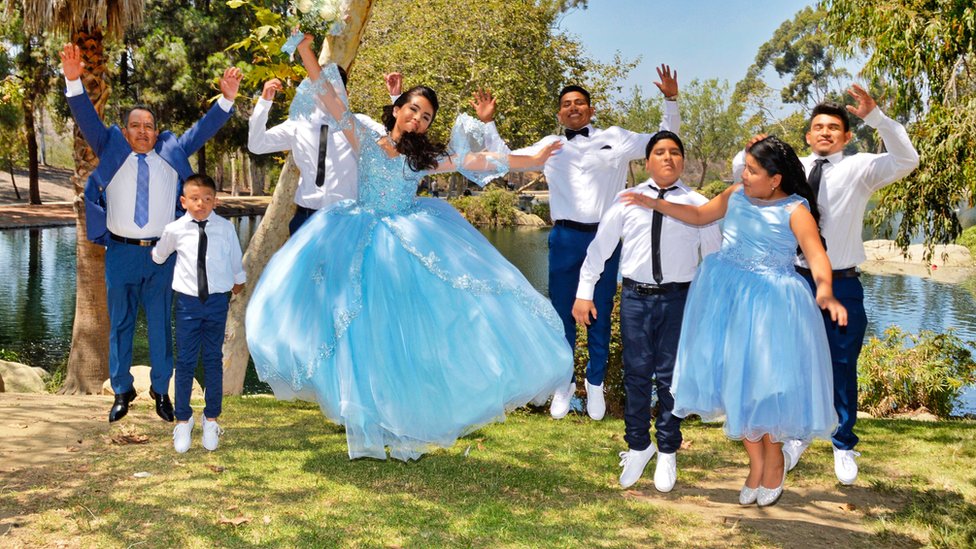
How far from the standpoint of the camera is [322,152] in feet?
25.1

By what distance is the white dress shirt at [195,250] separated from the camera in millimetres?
6750

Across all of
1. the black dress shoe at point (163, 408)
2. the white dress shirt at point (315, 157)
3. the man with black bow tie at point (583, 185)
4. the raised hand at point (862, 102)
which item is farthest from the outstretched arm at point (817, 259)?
the black dress shoe at point (163, 408)

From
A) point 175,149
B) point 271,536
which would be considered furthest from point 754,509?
point 175,149

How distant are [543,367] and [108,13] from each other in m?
9.72

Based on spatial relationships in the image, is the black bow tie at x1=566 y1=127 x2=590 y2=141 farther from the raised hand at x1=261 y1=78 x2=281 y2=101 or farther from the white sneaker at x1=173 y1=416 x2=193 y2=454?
the white sneaker at x1=173 y1=416 x2=193 y2=454

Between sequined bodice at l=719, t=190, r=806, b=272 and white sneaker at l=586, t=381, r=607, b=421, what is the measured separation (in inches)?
109

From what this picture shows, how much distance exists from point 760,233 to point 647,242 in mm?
826

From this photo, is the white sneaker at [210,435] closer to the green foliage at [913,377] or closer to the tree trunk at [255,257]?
the tree trunk at [255,257]

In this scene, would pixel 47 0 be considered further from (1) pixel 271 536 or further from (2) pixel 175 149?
(1) pixel 271 536

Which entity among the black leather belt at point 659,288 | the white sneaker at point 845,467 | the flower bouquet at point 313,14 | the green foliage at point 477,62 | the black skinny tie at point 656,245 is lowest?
the white sneaker at point 845,467

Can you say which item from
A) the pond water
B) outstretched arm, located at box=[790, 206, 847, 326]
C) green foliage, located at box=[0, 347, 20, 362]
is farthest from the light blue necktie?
green foliage, located at box=[0, 347, 20, 362]

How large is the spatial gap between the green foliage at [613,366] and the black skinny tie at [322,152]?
4.40m

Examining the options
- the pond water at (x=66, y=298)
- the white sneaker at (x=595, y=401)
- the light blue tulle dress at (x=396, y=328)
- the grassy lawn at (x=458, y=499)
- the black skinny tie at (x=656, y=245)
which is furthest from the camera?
the pond water at (x=66, y=298)

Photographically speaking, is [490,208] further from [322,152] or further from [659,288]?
[659,288]
